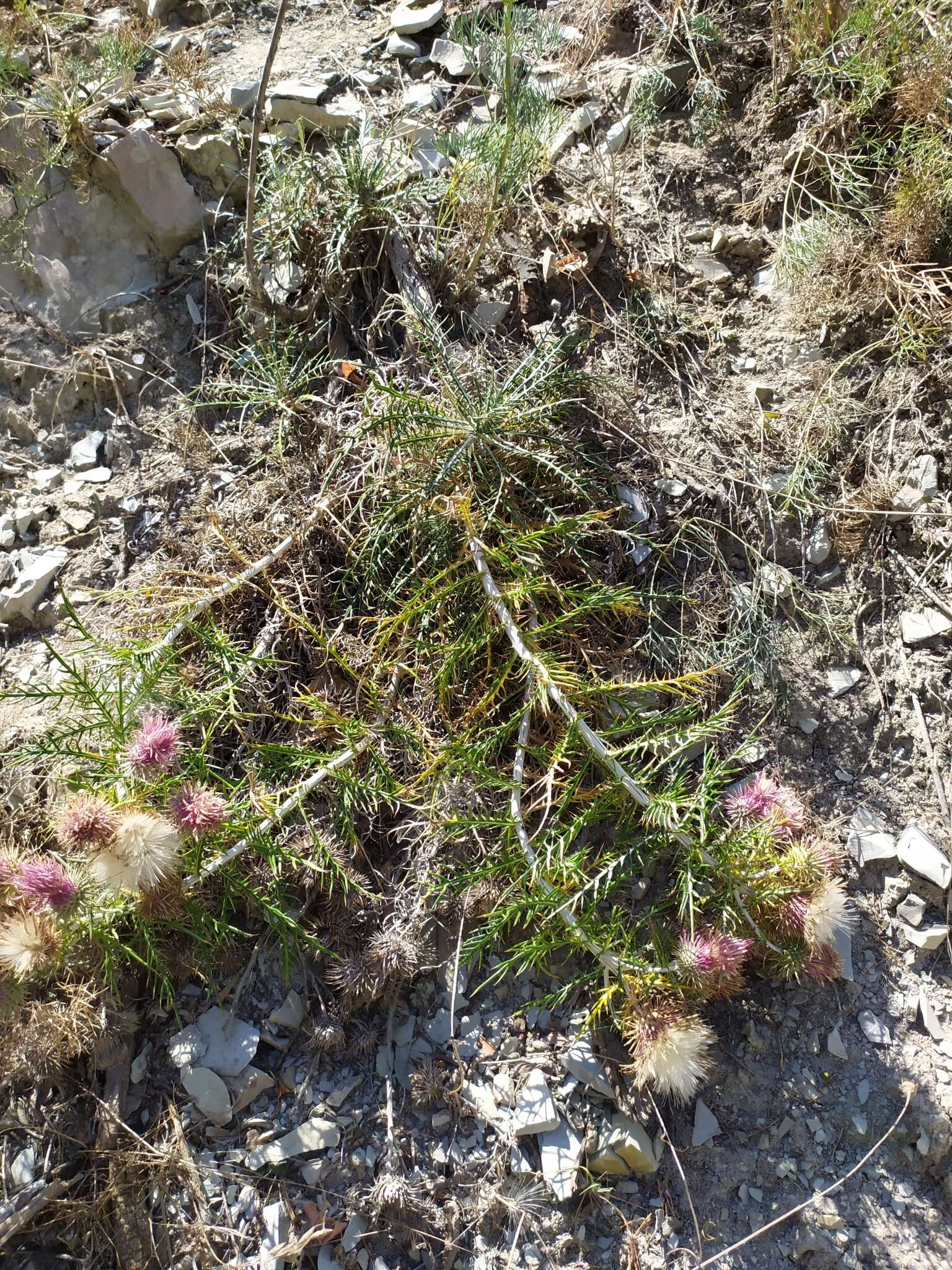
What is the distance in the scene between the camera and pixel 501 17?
9.45ft

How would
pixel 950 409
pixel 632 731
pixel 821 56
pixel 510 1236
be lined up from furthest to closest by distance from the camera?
pixel 821 56, pixel 950 409, pixel 632 731, pixel 510 1236

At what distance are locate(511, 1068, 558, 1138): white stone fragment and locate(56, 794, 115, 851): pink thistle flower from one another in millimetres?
1125

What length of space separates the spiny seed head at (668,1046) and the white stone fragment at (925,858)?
28.9 inches

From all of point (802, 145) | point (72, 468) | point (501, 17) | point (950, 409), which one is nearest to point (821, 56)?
point (802, 145)

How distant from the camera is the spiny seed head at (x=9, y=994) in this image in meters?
1.96

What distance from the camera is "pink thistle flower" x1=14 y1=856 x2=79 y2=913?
181 cm

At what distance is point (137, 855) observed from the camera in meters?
1.76

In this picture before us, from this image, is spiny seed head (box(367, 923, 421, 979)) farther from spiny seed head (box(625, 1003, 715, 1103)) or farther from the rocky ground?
spiny seed head (box(625, 1003, 715, 1103))

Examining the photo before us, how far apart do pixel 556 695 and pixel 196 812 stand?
836 millimetres

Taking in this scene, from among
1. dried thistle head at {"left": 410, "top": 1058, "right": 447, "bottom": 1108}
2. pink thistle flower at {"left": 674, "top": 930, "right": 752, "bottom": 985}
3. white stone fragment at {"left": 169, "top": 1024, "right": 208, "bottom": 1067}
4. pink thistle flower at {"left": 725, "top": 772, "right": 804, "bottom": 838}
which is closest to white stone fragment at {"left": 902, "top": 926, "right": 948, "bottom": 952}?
pink thistle flower at {"left": 725, "top": 772, "right": 804, "bottom": 838}

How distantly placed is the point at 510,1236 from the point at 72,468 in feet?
7.92

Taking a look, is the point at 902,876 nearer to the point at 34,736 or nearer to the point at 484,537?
the point at 484,537

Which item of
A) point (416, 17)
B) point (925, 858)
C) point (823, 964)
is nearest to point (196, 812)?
point (823, 964)

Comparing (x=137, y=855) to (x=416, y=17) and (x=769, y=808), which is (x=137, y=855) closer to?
(x=769, y=808)
